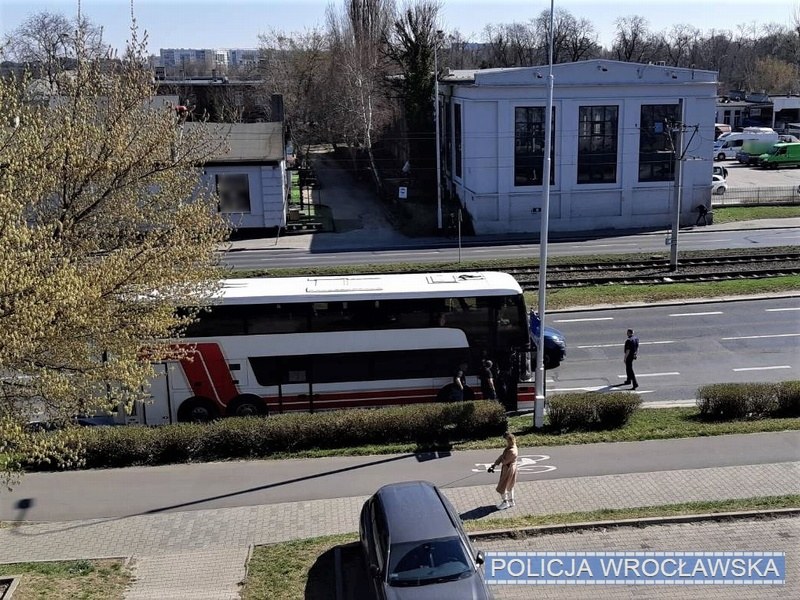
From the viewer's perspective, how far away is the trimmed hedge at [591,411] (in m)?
15.2

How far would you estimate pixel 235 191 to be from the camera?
141 feet

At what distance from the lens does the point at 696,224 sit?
43656 millimetres

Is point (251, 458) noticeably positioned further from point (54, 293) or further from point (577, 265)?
point (577, 265)

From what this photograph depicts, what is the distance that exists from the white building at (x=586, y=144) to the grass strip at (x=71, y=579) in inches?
1354

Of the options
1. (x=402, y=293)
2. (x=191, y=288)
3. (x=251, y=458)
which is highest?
(x=191, y=288)

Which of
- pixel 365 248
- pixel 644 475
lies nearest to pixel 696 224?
pixel 365 248

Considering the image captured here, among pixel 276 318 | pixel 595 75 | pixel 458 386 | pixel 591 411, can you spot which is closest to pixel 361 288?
pixel 276 318

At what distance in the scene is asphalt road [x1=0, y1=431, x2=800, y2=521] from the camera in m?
12.6

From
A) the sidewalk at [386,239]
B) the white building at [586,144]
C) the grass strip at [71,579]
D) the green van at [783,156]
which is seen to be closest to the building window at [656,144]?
the white building at [586,144]

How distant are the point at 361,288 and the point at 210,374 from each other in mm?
3618

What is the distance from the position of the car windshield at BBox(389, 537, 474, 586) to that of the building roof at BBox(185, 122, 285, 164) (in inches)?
1415

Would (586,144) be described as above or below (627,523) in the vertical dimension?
above

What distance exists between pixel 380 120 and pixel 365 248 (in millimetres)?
15929

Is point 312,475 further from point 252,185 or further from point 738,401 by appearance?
point 252,185
